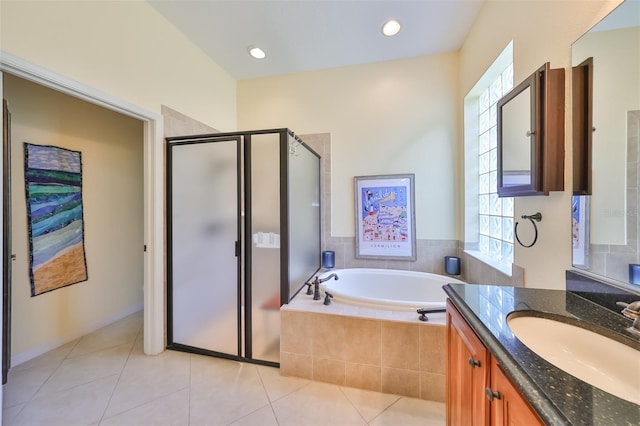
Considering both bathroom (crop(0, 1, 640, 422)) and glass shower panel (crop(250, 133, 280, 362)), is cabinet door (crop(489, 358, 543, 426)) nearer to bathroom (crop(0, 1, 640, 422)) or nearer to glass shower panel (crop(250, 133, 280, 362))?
bathroom (crop(0, 1, 640, 422))

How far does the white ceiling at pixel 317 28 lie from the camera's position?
1.95m

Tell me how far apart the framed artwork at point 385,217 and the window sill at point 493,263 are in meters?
0.55

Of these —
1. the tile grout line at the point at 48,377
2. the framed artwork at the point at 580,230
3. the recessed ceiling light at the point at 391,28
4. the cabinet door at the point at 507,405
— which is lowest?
the tile grout line at the point at 48,377

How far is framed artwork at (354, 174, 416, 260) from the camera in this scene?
261cm

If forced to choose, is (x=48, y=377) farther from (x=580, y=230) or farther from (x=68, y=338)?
(x=580, y=230)

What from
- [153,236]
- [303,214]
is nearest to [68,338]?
[153,236]

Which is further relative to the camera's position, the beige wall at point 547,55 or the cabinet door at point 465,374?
the beige wall at point 547,55

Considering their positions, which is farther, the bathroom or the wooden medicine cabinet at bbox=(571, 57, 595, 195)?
the bathroom

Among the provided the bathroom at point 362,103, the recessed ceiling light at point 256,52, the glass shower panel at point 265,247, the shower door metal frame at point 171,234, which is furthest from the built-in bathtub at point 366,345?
the recessed ceiling light at point 256,52

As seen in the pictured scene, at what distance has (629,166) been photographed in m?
0.83

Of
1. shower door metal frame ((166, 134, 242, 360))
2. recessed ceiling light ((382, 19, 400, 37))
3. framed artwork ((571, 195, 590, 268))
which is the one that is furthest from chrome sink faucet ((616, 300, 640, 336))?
recessed ceiling light ((382, 19, 400, 37))

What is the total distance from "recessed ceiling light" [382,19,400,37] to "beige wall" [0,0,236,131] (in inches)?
73.3

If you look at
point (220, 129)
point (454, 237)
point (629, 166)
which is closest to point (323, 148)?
point (220, 129)

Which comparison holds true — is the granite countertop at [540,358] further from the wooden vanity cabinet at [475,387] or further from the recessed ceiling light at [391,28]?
the recessed ceiling light at [391,28]
